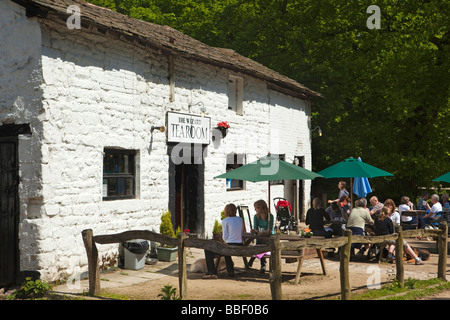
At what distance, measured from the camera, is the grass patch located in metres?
7.80

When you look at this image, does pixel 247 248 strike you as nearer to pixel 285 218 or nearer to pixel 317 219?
pixel 317 219

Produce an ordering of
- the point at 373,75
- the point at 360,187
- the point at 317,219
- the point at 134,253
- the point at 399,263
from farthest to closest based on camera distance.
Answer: the point at 373,75 < the point at 360,187 < the point at 317,219 < the point at 134,253 < the point at 399,263

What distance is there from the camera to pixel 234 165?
1526 centimetres

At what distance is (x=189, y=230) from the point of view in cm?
1346

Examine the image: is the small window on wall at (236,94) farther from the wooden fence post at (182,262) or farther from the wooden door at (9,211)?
the wooden fence post at (182,262)

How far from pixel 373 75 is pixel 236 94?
7913mm

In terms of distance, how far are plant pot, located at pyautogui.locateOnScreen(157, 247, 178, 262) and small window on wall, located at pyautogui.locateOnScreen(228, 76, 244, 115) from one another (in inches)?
220

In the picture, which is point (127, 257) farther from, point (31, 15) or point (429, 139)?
point (429, 139)

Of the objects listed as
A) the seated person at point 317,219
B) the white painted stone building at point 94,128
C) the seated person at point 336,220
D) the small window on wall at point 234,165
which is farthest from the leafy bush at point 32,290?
the small window on wall at point 234,165

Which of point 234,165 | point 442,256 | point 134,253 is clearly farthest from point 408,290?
point 234,165

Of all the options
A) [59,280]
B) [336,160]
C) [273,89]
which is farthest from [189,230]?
[336,160]

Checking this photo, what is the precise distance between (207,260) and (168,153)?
3.23 meters

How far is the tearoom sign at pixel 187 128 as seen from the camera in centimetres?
1203

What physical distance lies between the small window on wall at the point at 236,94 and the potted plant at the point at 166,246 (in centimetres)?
492
